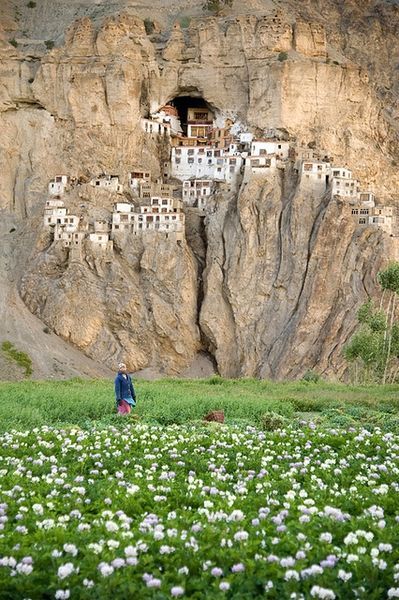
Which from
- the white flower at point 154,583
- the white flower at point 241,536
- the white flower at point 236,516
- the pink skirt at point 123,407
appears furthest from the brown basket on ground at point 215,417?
the white flower at point 154,583

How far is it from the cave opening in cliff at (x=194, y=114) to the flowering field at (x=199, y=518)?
82.7m

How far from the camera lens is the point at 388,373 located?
65.2m

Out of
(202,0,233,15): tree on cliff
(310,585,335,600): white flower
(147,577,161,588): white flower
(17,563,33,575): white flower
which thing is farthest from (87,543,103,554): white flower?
(202,0,233,15): tree on cliff

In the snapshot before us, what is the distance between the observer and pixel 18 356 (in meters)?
70.6

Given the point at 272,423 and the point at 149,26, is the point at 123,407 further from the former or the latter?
the point at 149,26

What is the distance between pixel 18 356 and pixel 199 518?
6245 cm

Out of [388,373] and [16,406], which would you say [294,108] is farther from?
[16,406]

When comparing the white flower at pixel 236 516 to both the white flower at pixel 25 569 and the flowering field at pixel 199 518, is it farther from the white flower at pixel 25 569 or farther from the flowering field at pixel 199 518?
the white flower at pixel 25 569

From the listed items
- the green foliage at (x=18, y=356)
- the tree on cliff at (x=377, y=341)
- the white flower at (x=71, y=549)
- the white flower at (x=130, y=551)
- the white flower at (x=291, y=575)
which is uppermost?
the white flower at (x=291, y=575)

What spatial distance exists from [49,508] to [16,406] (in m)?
13.4

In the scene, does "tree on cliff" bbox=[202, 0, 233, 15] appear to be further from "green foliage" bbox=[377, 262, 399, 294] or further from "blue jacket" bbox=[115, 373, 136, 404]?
"blue jacket" bbox=[115, 373, 136, 404]

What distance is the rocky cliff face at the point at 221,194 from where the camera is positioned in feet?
252

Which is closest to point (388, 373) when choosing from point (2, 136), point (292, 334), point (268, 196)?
point (292, 334)

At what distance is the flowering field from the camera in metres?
7.98
